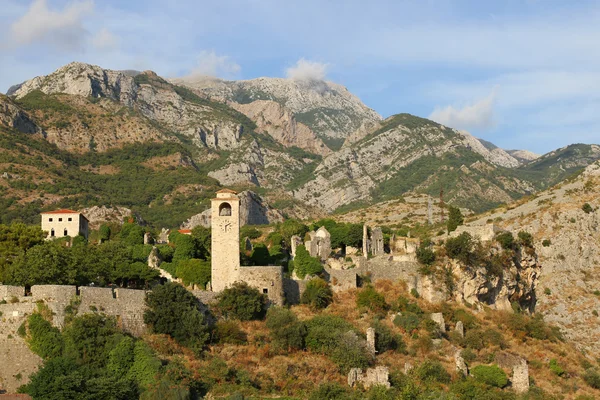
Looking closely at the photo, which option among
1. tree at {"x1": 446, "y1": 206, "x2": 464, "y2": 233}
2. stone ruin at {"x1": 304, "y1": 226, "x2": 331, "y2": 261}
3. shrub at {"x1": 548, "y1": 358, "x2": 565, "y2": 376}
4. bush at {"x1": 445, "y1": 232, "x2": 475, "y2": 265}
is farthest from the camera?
tree at {"x1": 446, "y1": 206, "x2": 464, "y2": 233}

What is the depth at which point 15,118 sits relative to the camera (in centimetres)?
14375

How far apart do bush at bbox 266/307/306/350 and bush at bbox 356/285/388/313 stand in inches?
256

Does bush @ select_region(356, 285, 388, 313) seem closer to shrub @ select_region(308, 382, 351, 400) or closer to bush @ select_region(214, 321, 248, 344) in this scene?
bush @ select_region(214, 321, 248, 344)

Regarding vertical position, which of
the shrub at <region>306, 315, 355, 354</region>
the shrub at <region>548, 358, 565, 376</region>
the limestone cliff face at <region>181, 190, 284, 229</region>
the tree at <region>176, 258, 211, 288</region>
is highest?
the limestone cliff face at <region>181, 190, 284, 229</region>

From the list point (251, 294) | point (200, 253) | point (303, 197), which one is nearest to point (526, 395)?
point (251, 294)

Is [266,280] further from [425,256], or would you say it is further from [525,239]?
[525,239]

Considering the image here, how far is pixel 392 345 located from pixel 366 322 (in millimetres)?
2369

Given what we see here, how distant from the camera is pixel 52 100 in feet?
538

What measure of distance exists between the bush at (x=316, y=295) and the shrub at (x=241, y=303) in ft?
13.6

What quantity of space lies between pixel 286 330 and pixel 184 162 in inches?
4414

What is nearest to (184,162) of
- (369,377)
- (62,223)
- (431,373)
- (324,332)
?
(62,223)

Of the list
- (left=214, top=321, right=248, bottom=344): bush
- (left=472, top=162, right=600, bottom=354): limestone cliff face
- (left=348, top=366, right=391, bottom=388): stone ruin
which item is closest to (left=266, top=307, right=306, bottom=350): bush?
(left=214, top=321, right=248, bottom=344): bush

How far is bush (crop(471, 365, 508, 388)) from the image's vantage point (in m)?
49.7

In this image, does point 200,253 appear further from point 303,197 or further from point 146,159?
point 303,197
